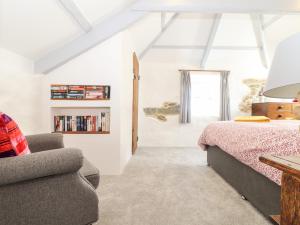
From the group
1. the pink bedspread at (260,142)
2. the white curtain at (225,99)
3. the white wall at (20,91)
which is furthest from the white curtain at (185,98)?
the white wall at (20,91)

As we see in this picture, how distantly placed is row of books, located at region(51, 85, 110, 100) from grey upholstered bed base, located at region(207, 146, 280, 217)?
170 centimetres

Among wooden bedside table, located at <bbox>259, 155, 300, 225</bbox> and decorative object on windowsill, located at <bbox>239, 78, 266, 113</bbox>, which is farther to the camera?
decorative object on windowsill, located at <bbox>239, 78, 266, 113</bbox>

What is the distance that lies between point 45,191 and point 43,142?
28.6 inches

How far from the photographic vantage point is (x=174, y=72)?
448cm

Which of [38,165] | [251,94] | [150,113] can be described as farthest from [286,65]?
[251,94]

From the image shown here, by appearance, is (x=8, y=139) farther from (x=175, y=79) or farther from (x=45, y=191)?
(x=175, y=79)

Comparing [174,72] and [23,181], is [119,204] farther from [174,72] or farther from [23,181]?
[174,72]

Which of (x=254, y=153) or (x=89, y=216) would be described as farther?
(x=254, y=153)

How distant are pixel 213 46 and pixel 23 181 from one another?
4298 millimetres

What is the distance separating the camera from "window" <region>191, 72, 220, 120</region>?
452 cm

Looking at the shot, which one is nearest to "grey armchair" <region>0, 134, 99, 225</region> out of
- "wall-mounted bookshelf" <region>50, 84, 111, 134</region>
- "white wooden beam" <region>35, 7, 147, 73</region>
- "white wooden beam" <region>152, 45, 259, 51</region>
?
"wall-mounted bookshelf" <region>50, 84, 111, 134</region>

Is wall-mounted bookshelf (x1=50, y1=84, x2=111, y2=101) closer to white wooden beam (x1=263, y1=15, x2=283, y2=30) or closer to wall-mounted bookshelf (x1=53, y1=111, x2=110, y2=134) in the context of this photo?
wall-mounted bookshelf (x1=53, y1=111, x2=110, y2=134)

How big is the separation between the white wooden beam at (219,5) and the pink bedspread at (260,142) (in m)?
1.41

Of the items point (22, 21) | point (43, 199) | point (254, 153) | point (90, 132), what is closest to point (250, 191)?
point (254, 153)
